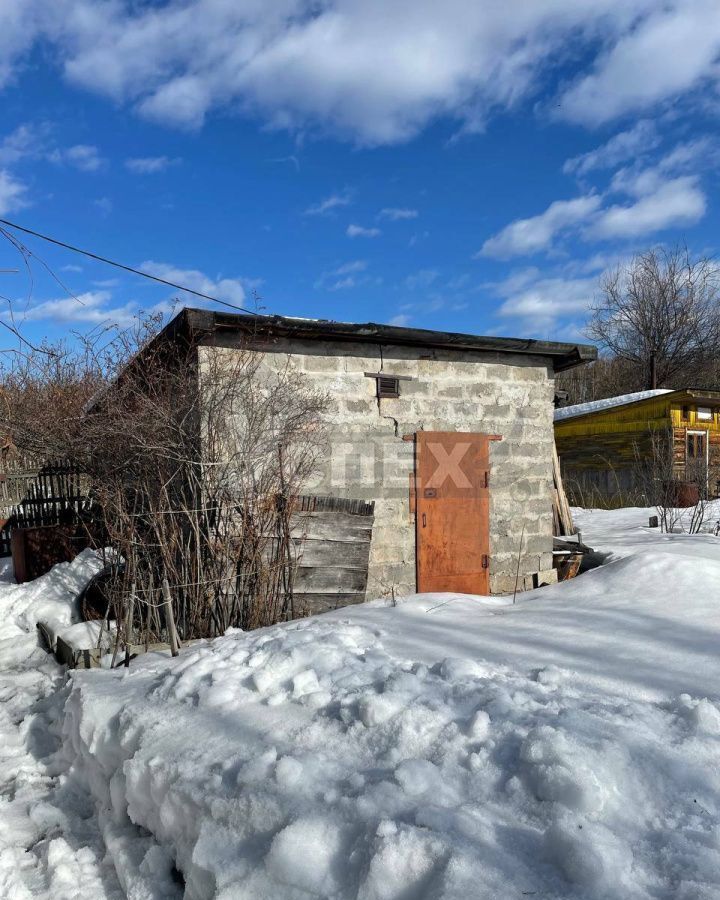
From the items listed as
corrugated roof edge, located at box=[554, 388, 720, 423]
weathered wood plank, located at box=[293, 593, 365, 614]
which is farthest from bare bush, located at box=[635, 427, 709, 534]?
weathered wood plank, located at box=[293, 593, 365, 614]

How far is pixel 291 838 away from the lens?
229cm

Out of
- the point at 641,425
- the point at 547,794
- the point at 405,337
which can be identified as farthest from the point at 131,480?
the point at 641,425

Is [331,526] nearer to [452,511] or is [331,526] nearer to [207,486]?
[207,486]

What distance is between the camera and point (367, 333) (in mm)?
6645

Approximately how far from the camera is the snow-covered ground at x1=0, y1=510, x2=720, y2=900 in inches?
82.6

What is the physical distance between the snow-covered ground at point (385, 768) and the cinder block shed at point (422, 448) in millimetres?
2225

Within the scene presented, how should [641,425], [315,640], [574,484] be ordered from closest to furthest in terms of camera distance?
1. [315,640]
2. [641,425]
3. [574,484]

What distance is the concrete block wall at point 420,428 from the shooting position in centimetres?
676

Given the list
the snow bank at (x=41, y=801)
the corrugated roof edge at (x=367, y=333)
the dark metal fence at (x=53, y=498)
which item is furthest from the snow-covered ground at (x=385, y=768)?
the dark metal fence at (x=53, y=498)

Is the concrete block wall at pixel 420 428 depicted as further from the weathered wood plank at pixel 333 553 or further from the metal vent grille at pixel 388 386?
the weathered wood plank at pixel 333 553

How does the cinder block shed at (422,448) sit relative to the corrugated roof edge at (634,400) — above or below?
below

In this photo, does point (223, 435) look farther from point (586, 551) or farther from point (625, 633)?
point (586, 551)

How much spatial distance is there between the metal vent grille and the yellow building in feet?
43.6

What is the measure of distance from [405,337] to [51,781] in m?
5.06
